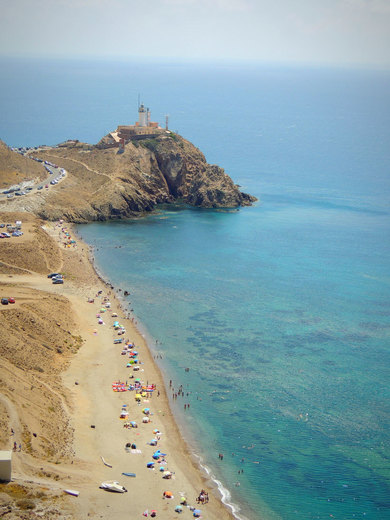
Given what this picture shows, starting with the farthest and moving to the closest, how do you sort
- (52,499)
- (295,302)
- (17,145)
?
(17,145)
(295,302)
(52,499)

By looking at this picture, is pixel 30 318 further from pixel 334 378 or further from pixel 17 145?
pixel 17 145

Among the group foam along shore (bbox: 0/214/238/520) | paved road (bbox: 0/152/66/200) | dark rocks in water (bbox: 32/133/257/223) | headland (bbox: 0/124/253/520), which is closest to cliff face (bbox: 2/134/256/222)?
dark rocks in water (bbox: 32/133/257/223)

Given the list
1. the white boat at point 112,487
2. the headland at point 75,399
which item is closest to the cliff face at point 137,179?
the headland at point 75,399

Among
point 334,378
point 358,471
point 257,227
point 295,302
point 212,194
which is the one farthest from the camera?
point 212,194

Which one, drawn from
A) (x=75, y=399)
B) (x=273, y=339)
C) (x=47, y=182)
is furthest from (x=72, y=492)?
(x=47, y=182)

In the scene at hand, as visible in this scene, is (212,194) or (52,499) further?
(212,194)

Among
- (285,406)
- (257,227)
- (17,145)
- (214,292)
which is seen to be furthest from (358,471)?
(17,145)

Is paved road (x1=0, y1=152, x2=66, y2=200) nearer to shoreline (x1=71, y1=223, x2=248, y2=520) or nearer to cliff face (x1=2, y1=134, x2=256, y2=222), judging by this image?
cliff face (x1=2, y1=134, x2=256, y2=222)
